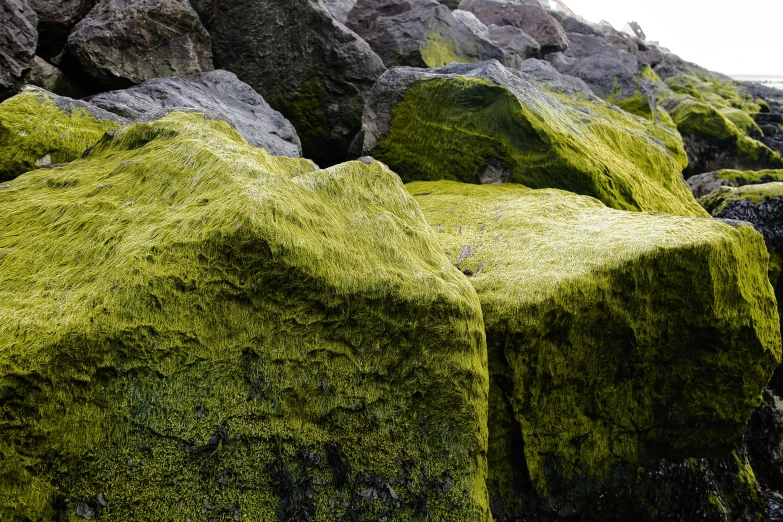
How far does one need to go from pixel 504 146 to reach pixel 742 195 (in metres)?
5.42

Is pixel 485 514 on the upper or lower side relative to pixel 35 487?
lower

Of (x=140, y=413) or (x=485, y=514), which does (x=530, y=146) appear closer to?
(x=485, y=514)

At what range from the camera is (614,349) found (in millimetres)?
6848

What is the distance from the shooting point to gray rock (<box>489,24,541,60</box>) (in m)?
27.0

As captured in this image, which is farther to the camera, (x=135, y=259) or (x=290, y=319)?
(x=290, y=319)

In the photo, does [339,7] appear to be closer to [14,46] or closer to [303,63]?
[303,63]

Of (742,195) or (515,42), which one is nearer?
(742,195)

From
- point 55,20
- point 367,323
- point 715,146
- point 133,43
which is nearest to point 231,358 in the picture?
point 367,323

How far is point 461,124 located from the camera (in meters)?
11.8

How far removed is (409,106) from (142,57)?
6168 mm

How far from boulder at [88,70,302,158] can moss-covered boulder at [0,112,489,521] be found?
4.90m

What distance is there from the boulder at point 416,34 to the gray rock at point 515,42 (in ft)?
25.3

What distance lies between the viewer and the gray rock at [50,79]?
12055 millimetres

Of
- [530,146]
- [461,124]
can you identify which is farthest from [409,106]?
[530,146]
